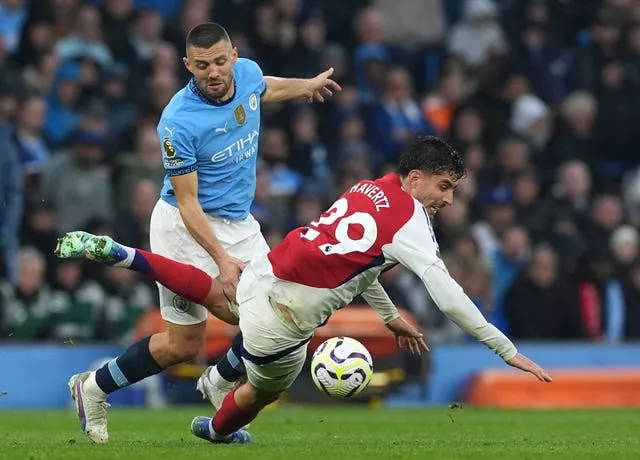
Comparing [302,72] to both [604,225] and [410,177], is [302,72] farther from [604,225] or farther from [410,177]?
[410,177]

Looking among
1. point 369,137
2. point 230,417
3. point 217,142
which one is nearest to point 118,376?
point 230,417

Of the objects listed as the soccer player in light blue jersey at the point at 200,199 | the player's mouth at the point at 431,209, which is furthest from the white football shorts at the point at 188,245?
the player's mouth at the point at 431,209

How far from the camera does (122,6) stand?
17969 millimetres

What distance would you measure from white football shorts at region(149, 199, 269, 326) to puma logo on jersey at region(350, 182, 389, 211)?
129 cm

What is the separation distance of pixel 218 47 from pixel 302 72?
923 cm

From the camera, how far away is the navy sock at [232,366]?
9703 mm

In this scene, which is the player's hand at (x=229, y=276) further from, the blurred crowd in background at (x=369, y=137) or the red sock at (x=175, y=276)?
the blurred crowd in background at (x=369, y=137)

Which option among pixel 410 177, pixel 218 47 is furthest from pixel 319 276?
pixel 218 47

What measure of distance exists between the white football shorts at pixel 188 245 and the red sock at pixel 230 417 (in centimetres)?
73

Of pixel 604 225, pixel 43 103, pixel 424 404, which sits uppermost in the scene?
pixel 43 103

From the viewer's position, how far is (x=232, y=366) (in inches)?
384

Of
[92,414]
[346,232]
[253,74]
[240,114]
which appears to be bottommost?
[92,414]

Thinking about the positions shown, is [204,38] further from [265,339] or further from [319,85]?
[265,339]

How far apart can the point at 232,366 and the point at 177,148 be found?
1487 millimetres
